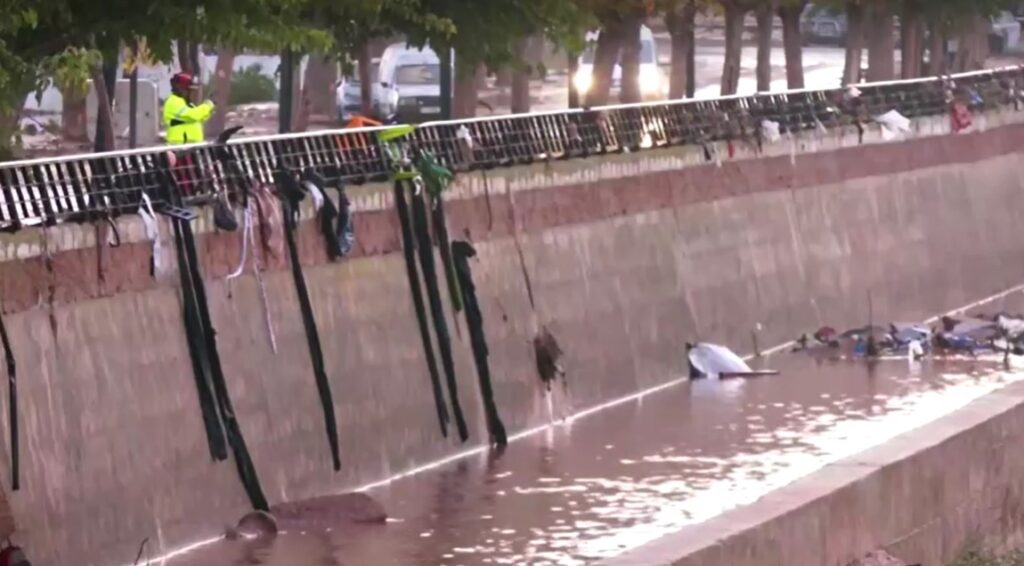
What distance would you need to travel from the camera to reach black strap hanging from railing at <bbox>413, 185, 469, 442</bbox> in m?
20.2

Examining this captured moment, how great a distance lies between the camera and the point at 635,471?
64.3 ft

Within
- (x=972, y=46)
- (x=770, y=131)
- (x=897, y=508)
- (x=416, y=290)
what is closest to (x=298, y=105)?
(x=770, y=131)

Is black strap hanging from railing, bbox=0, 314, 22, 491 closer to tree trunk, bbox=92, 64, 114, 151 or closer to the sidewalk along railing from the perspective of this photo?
the sidewalk along railing

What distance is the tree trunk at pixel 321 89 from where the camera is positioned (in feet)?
147

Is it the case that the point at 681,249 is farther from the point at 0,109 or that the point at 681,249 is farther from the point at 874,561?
the point at 874,561

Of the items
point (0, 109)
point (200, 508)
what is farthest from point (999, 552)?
point (0, 109)

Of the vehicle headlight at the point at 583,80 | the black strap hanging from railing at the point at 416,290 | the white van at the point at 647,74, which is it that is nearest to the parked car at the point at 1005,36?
the white van at the point at 647,74

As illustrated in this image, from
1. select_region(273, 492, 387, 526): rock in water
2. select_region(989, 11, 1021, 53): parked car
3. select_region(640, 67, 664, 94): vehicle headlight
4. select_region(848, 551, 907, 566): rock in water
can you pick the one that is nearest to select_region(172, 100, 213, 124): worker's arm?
select_region(273, 492, 387, 526): rock in water

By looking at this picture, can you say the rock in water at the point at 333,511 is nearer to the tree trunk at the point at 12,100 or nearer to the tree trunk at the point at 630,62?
the tree trunk at the point at 12,100

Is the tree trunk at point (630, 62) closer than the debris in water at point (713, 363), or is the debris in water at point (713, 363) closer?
the debris in water at point (713, 363)

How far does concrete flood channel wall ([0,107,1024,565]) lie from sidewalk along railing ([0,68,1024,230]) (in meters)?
0.22

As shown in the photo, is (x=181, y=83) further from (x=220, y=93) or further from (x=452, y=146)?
(x=220, y=93)

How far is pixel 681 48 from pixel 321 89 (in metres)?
7.03

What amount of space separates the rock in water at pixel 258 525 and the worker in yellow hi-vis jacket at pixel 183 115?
4.55 meters
